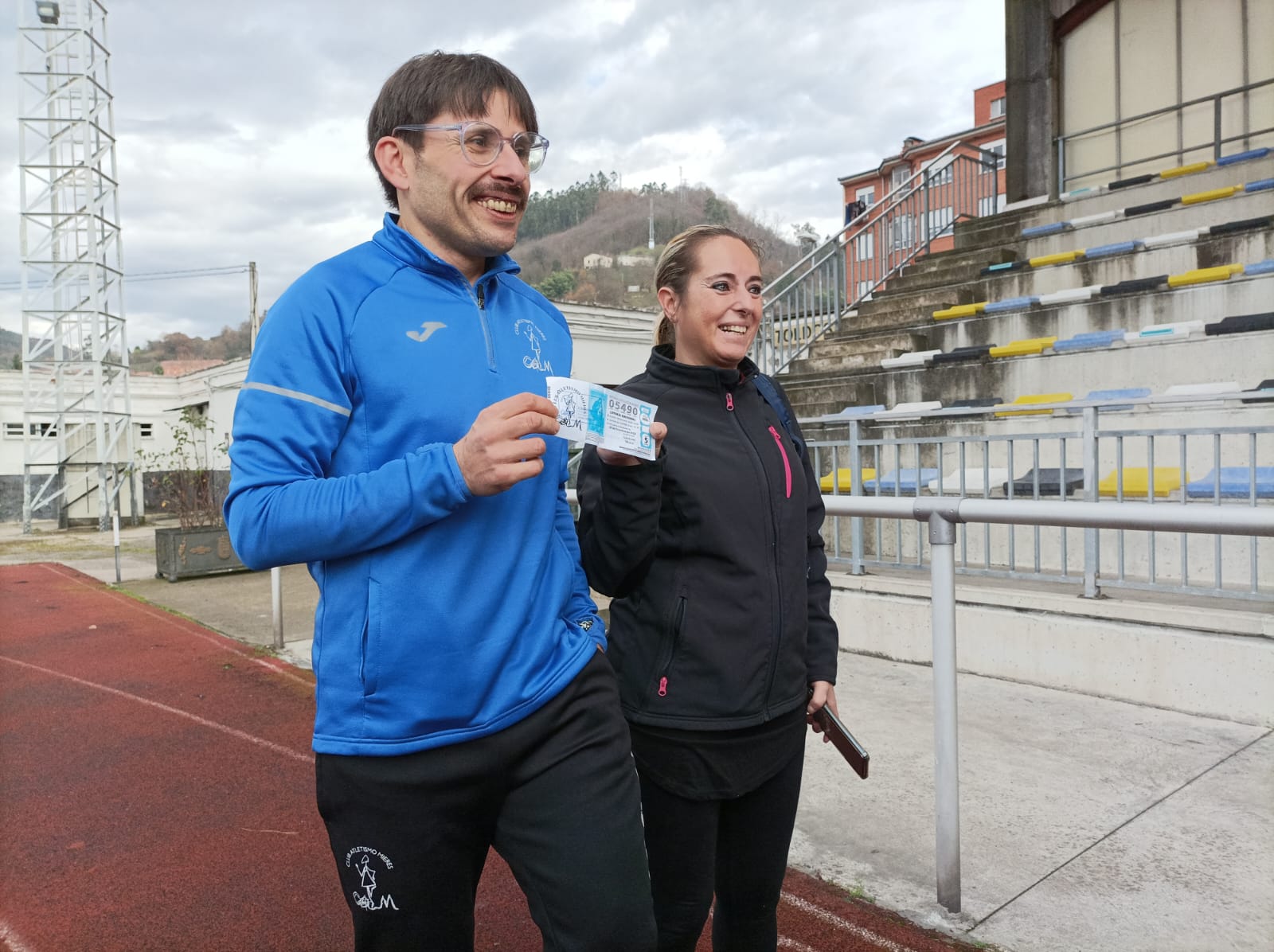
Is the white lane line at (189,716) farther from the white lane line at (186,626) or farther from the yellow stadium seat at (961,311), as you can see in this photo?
the yellow stadium seat at (961,311)

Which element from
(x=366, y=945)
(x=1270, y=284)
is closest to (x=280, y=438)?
(x=366, y=945)

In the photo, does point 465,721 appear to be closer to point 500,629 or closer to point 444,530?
point 500,629

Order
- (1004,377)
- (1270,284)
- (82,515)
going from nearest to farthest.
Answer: (1270,284), (1004,377), (82,515)

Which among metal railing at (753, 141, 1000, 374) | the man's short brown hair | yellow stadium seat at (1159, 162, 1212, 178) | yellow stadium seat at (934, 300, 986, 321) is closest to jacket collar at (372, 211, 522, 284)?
the man's short brown hair

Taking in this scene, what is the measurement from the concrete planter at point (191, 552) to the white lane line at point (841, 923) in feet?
37.8

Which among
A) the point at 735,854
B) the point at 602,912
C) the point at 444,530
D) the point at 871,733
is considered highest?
the point at 444,530

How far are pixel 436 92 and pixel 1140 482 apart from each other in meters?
5.83

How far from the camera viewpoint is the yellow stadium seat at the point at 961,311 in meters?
11.1

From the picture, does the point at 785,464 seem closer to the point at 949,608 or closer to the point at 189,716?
the point at 949,608

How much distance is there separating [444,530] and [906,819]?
9.50 ft

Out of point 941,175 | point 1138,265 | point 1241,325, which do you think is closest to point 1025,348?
point 1241,325

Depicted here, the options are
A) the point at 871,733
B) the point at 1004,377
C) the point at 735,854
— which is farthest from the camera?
the point at 1004,377

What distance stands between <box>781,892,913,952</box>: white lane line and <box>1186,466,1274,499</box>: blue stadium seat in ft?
12.0

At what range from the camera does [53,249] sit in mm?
24500
